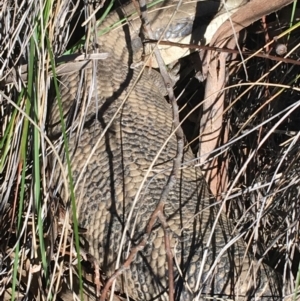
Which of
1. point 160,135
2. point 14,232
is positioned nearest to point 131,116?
point 160,135

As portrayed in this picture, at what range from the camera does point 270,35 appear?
92.0 inches

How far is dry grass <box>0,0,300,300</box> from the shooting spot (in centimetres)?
184

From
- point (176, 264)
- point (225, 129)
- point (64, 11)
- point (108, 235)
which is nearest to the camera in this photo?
point (176, 264)

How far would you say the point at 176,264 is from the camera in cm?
173

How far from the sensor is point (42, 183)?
1909mm

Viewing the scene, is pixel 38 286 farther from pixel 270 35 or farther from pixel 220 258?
pixel 270 35

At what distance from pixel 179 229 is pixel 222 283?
7.4 inches

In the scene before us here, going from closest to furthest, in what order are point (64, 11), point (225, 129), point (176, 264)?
point (176, 264) < point (64, 11) < point (225, 129)

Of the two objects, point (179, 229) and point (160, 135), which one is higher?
point (160, 135)

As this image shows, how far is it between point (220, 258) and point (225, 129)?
0.67m

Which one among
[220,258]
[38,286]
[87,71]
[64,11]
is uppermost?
[64,11]

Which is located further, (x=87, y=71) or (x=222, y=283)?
(x=87, y=71)

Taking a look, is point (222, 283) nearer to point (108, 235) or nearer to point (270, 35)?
point (108, 235)

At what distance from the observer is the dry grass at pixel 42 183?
1.84 meters
